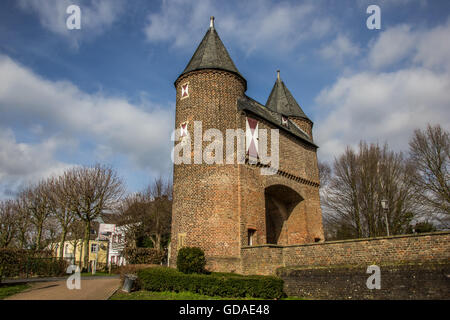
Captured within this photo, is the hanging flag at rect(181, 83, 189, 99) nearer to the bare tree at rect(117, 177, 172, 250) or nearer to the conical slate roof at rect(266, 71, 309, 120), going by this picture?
the conical slate roof at rect(266, 71, 309, 120)

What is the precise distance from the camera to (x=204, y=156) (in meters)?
18.0

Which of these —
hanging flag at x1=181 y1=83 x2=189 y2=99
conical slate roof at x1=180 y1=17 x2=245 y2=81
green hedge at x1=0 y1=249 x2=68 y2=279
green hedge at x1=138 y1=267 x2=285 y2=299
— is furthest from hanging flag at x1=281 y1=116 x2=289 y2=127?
green hedge at x1=0 y1=249 x2=68 y2=279

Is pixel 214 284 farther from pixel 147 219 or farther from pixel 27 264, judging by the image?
pixel 147 219

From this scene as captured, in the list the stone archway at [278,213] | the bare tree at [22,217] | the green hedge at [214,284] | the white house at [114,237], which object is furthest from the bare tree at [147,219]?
the green hedge at [214,284]

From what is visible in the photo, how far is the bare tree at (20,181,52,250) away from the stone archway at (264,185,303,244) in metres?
21.4

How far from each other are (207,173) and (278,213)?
8.72 metres

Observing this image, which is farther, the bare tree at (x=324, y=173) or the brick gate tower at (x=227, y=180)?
the bare tree at (x=324, y=173)

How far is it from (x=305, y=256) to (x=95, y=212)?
18.2 meters

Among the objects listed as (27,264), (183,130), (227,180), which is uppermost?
(183,130)

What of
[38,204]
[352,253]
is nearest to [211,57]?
[352,253]

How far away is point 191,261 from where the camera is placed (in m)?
13.9

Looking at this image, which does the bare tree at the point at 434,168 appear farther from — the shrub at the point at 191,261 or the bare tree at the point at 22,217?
the bare tree at the point at 22,217

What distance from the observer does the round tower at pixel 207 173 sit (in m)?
16.6

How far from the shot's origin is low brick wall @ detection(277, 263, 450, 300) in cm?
1016
